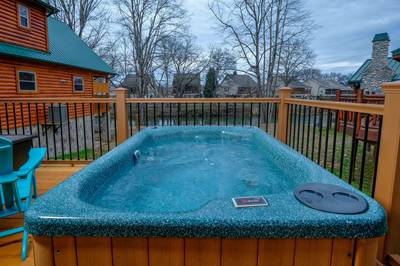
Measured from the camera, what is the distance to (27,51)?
8.80m

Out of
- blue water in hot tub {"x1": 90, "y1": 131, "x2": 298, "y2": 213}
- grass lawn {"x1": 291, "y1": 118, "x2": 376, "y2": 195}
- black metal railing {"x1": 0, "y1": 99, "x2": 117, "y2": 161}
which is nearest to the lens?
Result: blue water in hot tub {"x1": 90, "y1": 131, "x2": 298, "y2": 213}

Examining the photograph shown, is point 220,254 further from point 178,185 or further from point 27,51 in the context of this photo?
point 27,51

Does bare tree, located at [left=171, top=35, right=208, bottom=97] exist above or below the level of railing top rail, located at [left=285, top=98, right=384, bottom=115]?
above

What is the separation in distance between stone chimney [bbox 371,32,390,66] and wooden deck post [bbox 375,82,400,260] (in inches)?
520

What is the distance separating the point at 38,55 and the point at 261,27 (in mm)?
9450

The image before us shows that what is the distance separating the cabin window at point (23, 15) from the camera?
8.53 meters

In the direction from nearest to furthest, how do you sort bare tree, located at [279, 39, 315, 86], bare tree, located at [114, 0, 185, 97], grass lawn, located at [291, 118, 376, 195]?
grass lawn, located at [291, 118, 376, 195], bare tree, located at [279, 39, 315, 86], bare tree, located at [114, 0, 185, 97]

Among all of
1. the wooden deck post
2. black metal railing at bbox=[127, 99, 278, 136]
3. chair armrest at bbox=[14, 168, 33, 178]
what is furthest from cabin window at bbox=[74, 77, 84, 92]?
the wooden deck post

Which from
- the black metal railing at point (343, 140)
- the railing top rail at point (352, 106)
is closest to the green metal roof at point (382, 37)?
the black metal railing at point (343, 140)

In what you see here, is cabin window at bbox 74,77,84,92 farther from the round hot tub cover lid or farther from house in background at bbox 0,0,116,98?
the round hot tub cover lid

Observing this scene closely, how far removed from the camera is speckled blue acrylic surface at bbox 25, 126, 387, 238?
3.52ft

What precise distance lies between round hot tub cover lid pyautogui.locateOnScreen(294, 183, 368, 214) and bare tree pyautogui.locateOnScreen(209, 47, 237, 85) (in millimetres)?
12261

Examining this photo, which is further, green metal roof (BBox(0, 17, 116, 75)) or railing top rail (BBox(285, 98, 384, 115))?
green metal roof (BBox(0, 17, 116, 75))

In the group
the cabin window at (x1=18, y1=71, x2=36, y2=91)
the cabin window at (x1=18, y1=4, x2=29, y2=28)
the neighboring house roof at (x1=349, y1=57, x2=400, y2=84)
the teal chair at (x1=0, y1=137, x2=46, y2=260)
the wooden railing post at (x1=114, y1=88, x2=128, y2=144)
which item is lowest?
the teal chair at (x1=0, y1=137, x2=46, y2=260)
